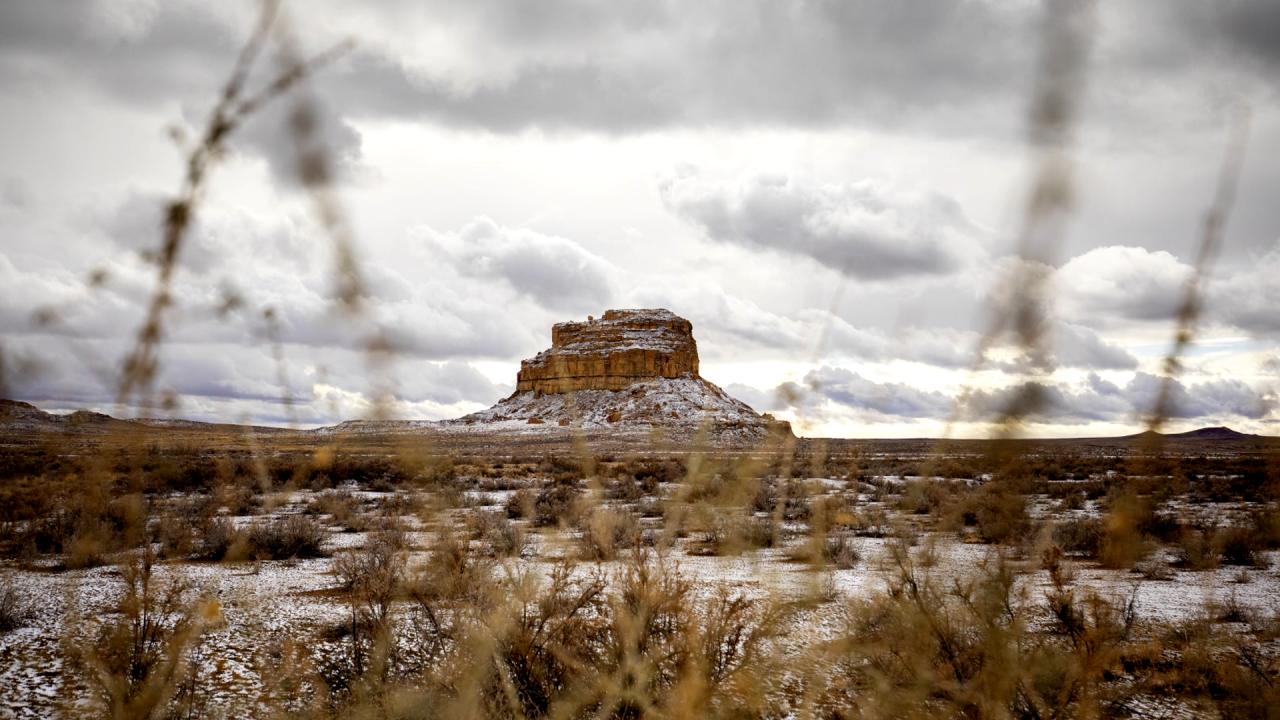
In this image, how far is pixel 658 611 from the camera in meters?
3.57

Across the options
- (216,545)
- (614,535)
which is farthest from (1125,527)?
(216,545)

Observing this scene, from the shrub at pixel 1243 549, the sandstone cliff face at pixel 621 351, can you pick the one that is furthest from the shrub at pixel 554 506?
the sandstone cliff face at pixel 621 351

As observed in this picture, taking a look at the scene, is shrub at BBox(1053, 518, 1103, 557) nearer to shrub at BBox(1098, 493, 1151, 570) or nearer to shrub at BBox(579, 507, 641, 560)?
shrub at BBox(579, 507, 641, 560)

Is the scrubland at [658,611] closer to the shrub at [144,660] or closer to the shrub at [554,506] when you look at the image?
the shrub at [144,660]

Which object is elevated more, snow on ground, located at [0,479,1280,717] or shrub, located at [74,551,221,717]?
shrub, located at [74,551,221,717]

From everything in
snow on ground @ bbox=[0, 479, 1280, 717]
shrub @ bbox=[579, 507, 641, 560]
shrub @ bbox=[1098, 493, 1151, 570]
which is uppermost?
shrub @ bbox=[1098, 493, 1151, 570]

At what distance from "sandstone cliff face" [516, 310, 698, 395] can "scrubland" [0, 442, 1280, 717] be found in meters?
104

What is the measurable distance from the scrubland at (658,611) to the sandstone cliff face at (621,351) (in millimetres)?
104007

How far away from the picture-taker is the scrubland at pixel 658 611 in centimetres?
163

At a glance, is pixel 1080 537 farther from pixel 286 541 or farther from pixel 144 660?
pixel 144 660

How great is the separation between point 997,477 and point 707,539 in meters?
8.07

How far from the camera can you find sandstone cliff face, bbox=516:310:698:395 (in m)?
118

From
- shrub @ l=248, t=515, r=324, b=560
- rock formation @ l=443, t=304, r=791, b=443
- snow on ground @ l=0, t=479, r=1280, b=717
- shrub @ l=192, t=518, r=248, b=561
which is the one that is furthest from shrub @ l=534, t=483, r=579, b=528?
rock formation @ l=443, t=304, r=791, b=443

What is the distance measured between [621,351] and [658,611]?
116 metres
